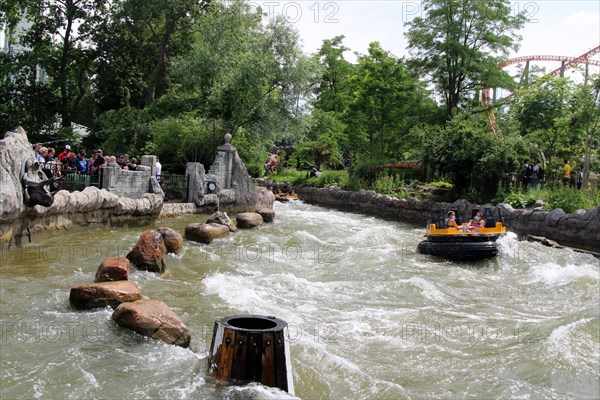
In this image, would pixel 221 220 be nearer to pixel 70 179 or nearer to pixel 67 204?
pixel 70 179

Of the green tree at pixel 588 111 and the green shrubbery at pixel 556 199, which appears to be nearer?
the green shrubbery at pixel 556 199

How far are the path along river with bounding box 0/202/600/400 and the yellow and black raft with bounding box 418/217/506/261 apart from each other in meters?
0.27

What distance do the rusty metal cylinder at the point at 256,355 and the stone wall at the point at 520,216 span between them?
30.1 feet

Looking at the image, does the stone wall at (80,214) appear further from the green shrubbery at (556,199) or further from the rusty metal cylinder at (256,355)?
the green shrubbery at (556,199)

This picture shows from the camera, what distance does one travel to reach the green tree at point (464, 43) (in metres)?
27.6

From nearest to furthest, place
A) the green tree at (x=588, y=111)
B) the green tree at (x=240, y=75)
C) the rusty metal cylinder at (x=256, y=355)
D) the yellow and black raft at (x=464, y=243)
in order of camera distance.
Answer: the rusty metal cylinder at (x=256, y=355), the yellow and black raft at (x=464, y=243), the green tree at (x=588, y=111), the green tree at (x=240, y=75)

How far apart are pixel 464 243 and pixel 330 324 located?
19.3ft

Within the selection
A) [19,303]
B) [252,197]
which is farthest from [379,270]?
[252,197]

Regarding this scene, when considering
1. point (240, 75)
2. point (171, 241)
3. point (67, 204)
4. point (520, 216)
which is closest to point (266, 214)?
point (171, 241)

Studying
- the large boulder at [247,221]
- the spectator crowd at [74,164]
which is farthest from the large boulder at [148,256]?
the large boulder at [247,221]

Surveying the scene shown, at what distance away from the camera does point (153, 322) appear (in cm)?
579

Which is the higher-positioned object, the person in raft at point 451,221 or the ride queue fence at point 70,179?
the ride queue fence at point 70,179

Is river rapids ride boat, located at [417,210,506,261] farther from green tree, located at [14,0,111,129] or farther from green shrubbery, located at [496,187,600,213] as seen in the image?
green tree, located at [14,0,111,129]

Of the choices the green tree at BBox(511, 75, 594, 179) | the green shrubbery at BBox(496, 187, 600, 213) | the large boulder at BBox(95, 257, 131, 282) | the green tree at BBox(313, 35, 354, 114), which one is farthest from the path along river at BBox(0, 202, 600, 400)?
the green tree at BBox(313, 35, 354, 114)
